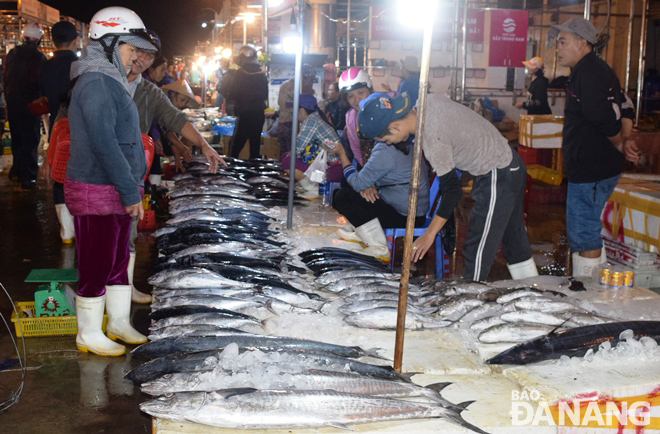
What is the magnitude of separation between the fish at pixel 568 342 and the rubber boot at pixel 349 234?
2.64 m

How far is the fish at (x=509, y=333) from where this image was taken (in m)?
3.50

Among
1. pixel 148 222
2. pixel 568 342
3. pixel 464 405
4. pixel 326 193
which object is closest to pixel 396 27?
pixel 148 222

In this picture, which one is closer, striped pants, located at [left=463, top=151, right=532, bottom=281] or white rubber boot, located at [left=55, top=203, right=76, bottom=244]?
striped pants, located at [left=463, top=151, right=532, bottom=281]

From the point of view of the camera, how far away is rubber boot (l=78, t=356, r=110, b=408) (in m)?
4.04

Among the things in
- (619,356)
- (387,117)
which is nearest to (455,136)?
(387,117)

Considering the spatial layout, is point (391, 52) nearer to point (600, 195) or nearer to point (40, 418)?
point (600, 195)

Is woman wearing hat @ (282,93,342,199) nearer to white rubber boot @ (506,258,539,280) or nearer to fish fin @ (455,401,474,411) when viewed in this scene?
white rubber boot @ (506,258,539,280)

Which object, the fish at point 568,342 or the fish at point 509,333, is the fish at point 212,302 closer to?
the fish at point 509,333

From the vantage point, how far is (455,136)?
4.41 meters

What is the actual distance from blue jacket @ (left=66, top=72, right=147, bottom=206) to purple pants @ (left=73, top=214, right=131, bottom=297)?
0.23 metres

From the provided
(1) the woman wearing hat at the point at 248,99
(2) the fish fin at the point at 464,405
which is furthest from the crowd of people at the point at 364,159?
(1) the woman wearing hat at the point at 248,99

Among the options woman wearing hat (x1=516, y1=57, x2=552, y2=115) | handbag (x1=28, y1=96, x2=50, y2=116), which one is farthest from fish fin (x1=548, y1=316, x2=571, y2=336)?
woman wearing hat (x1=516, y1=57, x2=552, y2=115)

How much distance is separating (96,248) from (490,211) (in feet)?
8.86

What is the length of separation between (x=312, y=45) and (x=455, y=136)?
85.4 feet
